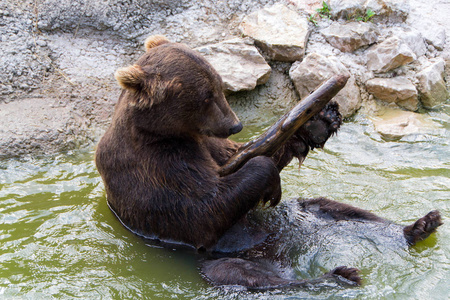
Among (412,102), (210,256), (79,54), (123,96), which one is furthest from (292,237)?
(79,54)

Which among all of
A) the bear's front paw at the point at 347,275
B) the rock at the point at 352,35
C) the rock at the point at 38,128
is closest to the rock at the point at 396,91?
the rock at the point at 352,35

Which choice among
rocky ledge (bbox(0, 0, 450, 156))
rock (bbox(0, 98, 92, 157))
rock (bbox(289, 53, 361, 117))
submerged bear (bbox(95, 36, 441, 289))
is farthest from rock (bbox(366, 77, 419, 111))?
rock (bbox(0, 98, 92, 157))

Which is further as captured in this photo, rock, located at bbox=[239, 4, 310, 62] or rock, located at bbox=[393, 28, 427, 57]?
rock, located at bbox=[393, 28, 427, 57]

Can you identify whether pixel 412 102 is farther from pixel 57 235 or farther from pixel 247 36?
pixel 57 235

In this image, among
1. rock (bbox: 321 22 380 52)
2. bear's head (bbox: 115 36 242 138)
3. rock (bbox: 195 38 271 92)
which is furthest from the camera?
rock (bbox: 321 22 380 52)

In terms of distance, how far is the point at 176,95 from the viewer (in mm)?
4164

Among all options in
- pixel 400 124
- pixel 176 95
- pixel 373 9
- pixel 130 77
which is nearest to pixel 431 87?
pixel 400 124

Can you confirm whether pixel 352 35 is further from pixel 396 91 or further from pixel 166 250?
pixel 166 250

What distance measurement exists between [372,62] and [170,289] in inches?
207

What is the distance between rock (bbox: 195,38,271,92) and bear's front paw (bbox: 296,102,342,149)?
2.96m

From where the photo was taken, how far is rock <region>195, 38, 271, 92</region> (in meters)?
7.40

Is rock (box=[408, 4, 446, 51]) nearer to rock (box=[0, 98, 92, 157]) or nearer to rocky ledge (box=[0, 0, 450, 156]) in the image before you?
rocky ledge (box=[0, 0, 450, 156])

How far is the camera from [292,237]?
468 centimetres

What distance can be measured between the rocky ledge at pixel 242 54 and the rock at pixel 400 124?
2 centimetres
